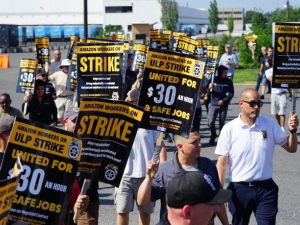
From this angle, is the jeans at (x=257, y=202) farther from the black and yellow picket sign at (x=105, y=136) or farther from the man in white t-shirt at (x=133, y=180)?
the black and yellow picket sign at (x=105, y=136)

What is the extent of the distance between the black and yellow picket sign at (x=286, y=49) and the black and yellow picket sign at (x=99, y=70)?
2.05 meters

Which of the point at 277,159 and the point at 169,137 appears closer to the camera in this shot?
the point at 277,159

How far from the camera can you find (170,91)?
688 centimetres

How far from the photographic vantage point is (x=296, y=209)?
988cm

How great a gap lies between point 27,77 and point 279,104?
5675 mm

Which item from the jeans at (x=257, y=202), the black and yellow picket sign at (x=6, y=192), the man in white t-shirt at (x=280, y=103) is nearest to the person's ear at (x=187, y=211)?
the black and yellow picket sign at (x=6, y=192)

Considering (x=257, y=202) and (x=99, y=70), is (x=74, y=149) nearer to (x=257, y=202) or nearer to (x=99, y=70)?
(x=257, y=202)

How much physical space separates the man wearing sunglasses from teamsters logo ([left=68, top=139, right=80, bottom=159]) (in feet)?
7.55

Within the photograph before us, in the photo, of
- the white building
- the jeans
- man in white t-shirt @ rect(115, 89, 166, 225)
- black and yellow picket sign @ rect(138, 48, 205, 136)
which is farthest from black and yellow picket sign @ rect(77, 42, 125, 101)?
the white building

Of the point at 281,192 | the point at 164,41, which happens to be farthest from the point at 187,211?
the point at 164,41

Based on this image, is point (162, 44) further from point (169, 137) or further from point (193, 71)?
point (193, 71)

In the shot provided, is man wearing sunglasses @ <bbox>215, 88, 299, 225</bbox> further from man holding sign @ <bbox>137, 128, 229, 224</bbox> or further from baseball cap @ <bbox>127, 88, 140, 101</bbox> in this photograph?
baseball cap @ <bbox>127, 88, 140, 101</bbox>

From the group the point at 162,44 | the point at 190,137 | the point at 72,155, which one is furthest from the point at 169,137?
the point at 72,155

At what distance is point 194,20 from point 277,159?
11796 centimetres
